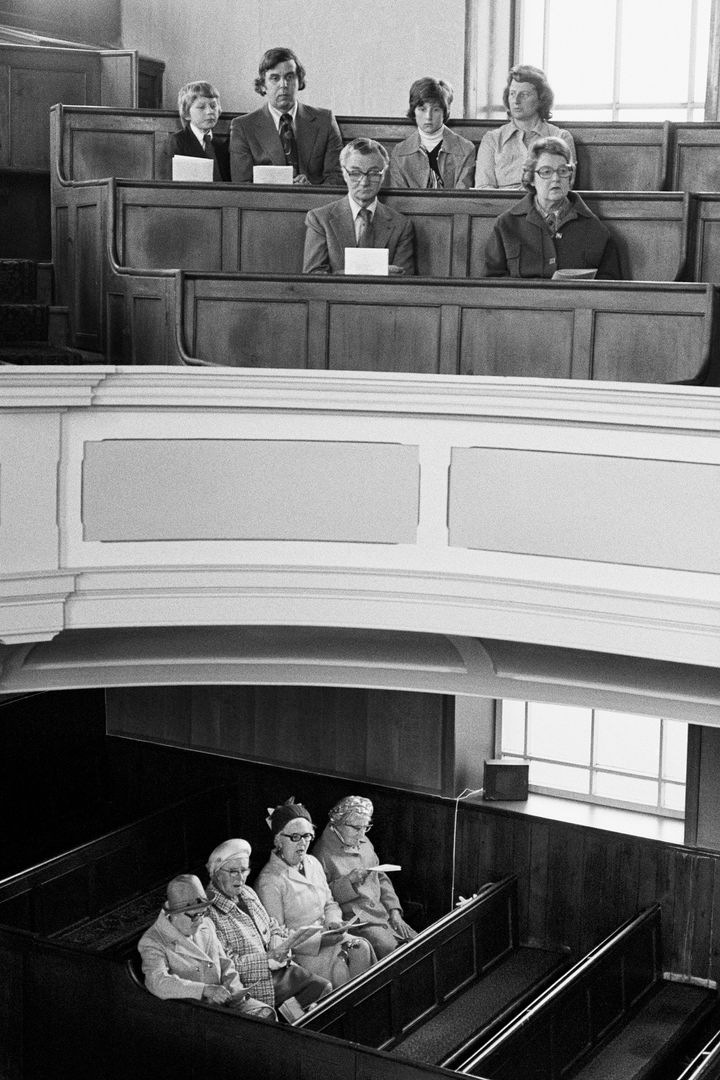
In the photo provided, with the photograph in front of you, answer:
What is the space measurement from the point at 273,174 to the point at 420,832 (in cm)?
377

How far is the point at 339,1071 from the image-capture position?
546 centimetres

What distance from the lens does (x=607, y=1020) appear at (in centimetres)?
659

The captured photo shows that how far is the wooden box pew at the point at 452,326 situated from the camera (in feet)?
16.5

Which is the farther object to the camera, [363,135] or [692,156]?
[363,135]

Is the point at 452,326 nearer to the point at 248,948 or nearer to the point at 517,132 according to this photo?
the point at 517,132

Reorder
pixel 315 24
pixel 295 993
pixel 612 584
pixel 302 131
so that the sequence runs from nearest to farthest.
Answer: pixel 612 584
pixel 295 993
pixel 302 131
pixel 315 24

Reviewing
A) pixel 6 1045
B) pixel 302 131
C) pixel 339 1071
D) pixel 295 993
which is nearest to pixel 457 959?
pixel 295 993

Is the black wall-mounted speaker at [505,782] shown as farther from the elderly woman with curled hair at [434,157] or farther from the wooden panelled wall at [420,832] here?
the elderly woman with curled hair at [434,157]

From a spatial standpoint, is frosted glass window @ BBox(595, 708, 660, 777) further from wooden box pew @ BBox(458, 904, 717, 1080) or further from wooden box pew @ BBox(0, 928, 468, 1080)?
wooden box pew @ BBox(0, 928, 468, 1080)

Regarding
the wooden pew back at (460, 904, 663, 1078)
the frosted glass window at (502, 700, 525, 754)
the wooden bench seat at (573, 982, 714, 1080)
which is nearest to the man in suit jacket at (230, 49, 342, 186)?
the frosted glass window at (502, 700, 525, 754)

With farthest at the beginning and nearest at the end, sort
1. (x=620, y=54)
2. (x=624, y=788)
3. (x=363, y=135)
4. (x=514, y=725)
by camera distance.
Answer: (x=620, y=54)
(x=514, y=725)
(x=624, y=788)
(x=363, y=135)

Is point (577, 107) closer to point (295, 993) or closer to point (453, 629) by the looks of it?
point (453, 629)

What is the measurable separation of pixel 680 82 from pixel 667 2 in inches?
18.9

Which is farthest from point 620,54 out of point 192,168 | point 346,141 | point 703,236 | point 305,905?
point 305,905
